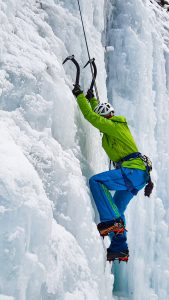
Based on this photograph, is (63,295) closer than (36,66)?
Yes

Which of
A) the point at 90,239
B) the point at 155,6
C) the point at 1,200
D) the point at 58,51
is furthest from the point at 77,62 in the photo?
the point at 155,6

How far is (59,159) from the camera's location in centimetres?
416

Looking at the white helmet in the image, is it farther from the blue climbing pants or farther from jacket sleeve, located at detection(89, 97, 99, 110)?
the blue climbing pants

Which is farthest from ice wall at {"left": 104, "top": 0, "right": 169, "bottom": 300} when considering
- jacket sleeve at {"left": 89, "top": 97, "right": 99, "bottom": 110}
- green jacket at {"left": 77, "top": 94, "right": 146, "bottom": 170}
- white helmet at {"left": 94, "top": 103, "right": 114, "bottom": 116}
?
white helmet at {"left": 94, "top": 103, "right": 114, "bottom": 116}

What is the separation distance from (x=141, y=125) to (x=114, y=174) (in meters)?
2.76

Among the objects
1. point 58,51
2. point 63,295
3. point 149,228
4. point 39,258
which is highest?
point 58,51

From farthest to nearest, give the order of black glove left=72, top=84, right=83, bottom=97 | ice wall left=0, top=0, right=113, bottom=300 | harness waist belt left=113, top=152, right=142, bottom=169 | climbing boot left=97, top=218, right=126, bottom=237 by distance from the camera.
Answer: harness waist belt left=113, top=152, right=142, bottom=169 → black glove left=72, top=84, right=83, bottom=97 → climbing boot left=97, top=218, right=126, bottom=237 → ice wall left=0, top=0, right=113, bottom=300

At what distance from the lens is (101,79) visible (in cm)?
597

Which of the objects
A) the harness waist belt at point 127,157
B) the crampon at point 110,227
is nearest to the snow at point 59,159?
the crampon at point 110,227

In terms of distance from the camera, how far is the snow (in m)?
3.20

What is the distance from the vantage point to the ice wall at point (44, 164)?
3.13m

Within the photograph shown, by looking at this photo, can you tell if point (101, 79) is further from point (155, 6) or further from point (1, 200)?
point (155, 6)

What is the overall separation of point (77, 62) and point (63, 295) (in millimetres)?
2604

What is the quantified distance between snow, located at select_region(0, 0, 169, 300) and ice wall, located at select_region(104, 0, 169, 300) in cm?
2
